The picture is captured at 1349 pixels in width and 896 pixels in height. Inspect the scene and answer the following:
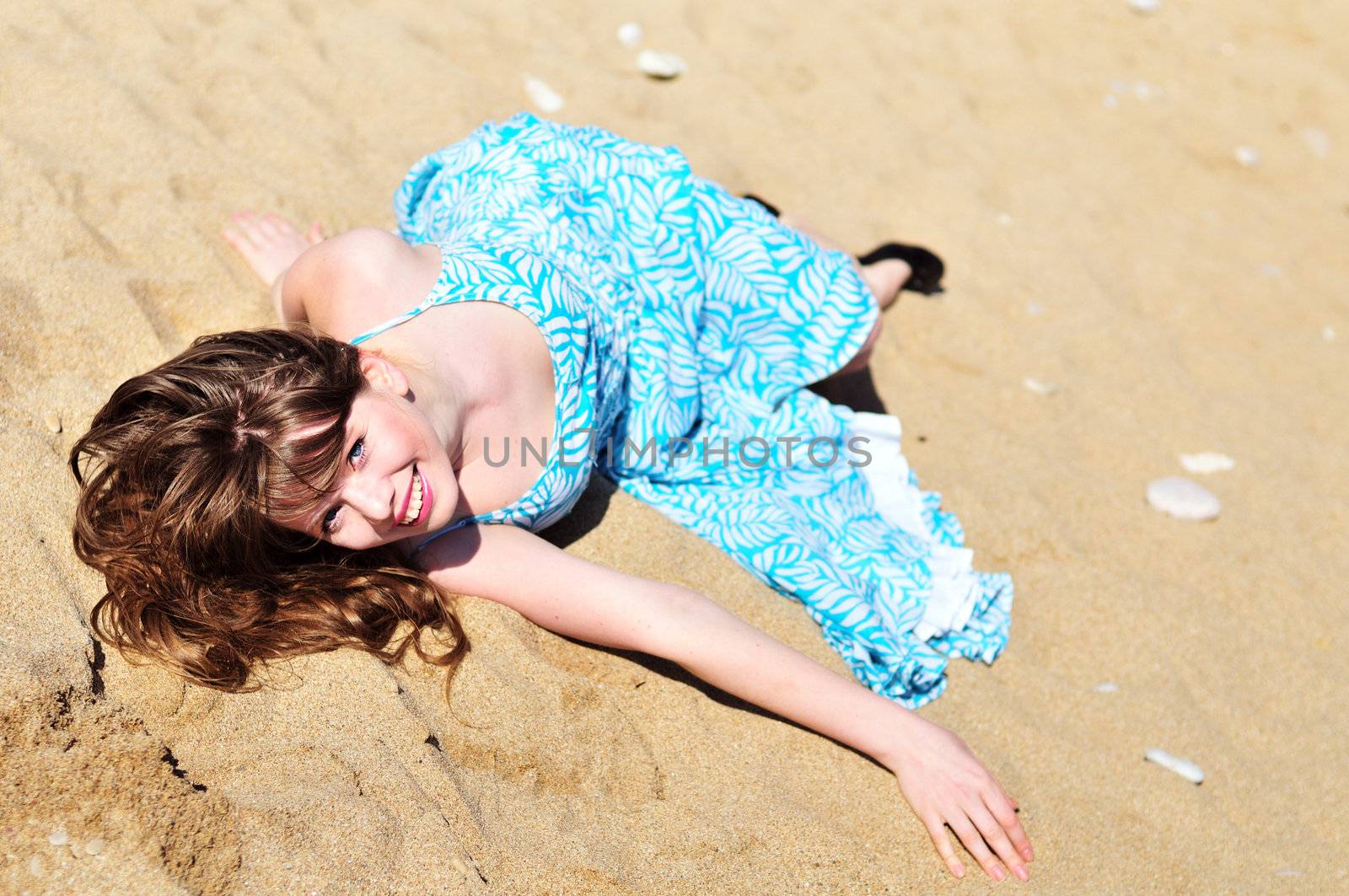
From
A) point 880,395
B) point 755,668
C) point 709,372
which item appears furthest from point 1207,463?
point 755,668

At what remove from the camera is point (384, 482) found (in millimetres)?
1893

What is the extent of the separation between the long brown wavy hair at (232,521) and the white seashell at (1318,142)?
4691mm

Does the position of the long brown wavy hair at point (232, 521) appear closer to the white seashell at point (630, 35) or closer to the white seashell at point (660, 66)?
the white seashell at point (660, 66)

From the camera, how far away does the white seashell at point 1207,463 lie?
325 centimetres

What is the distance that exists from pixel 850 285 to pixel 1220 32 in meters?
3.86

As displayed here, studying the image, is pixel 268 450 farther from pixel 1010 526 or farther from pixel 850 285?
pixel 1010 526

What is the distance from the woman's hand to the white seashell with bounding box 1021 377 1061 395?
5.23 feet

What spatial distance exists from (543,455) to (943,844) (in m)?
1.16

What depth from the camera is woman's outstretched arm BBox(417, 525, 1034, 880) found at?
2074 millimetres

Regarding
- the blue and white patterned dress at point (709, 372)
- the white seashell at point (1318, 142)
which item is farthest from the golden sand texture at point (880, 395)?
the blue and white patterned dress at point (709, 372)

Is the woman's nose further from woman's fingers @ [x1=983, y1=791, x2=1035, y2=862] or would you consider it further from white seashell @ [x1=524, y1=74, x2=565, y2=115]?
white seashell @ [x1=524, y1=74, x2=565, y2=115]

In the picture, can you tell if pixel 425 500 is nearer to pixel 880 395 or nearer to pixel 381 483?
pixel 381 483

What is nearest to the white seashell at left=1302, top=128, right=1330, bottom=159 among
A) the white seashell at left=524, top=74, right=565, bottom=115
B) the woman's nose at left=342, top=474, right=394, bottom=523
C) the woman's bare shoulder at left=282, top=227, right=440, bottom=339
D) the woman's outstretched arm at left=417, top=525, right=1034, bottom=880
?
the white seashell at left=524, top=74, right=565, bottom=115

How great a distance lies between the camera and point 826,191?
3.88m
